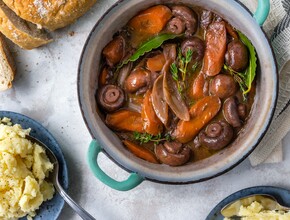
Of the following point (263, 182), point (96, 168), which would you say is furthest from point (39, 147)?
point (263, 182)

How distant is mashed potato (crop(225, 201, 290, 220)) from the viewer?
317 centimetres

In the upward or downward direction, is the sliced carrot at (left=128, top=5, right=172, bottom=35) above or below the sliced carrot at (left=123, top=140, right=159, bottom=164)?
above

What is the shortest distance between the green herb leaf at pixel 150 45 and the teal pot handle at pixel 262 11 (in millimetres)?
434

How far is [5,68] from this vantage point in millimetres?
3416

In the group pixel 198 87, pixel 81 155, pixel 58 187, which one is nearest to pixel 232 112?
pixel 198 87

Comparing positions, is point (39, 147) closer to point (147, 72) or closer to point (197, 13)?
point (147, 72)

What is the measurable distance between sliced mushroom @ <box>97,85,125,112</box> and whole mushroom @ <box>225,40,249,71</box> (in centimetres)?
58

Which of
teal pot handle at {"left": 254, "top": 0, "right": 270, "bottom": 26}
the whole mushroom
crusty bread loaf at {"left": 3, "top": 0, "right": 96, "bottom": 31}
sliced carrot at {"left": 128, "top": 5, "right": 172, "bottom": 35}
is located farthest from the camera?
crusty bread loaf at {"left": 3, "top": 0, "right": 96, "bottom": 31}

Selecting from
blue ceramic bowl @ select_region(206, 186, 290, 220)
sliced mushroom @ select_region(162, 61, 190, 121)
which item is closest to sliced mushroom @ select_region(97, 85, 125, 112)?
sliced mushroom @ select_region(162, 61, 190, 121)

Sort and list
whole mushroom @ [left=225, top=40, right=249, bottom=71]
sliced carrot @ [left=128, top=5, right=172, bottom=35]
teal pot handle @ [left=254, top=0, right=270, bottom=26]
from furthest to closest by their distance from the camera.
A: sliced carrot @ [left=128, top=5, right=172, bottom=35] < whole mushroom @ [left=225, top=40, right=249, bottom=71] < teal pot handle @ [left=254, top=0, right=270, bottom=26]

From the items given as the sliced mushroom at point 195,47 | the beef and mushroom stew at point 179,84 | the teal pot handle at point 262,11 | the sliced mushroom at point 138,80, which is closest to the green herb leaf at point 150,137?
the beef and mushroom stew at point 179,84

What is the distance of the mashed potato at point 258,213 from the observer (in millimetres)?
3172

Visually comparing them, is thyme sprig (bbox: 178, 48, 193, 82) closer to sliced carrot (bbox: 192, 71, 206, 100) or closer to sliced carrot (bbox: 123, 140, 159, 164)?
sliced carrot (bbox: 192, 71, 206, 100)

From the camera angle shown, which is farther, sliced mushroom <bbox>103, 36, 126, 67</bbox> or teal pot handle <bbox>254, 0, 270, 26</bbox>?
sliced mushroom <bbox>103, 36, 126, 67</bbox>
